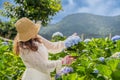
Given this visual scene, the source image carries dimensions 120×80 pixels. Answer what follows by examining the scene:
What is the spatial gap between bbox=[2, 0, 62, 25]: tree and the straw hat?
81.3ft

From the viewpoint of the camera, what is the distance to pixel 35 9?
95.1ft

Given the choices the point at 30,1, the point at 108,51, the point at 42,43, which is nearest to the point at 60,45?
the point at 42,43

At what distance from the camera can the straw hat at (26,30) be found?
11.9 ft

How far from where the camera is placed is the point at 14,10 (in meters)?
29.7

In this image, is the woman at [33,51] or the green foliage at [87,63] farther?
the woman at [33,51]

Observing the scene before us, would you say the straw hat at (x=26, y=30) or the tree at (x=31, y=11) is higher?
the tree at (x=31, y=11)

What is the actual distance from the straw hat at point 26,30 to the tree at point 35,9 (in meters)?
24.8

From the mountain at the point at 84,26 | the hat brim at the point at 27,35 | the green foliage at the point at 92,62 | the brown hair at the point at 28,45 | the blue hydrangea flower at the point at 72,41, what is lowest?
the green foliage at the point at 92,62

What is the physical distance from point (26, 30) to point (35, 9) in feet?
83.3

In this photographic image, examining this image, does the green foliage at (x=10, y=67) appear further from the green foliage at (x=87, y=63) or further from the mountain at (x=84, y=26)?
the mountain at (x=84, y=26)

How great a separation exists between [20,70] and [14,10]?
25897 millimetres

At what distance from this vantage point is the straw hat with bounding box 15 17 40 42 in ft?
11.9

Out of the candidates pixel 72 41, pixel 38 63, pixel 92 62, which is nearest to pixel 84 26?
pixel 38 63

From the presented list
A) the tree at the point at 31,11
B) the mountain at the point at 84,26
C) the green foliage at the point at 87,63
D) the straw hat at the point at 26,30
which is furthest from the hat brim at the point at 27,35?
the mountain at the point at 84,26
